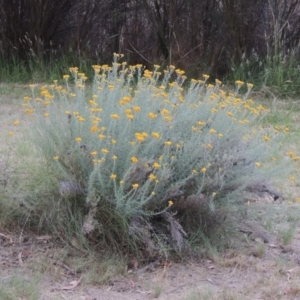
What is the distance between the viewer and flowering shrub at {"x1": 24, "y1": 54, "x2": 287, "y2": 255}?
4.18 m

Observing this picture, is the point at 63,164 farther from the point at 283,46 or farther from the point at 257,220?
the point at 283,46

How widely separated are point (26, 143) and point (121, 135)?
1772 mm

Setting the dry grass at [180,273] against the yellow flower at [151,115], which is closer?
the dry grass at [180,273]

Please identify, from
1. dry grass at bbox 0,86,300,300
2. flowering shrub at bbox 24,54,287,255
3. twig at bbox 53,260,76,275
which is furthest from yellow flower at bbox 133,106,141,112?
twig at bbox 53,260,76,275

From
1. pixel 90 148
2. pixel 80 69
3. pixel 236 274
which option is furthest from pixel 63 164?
pixel 80 69

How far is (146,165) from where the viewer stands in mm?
4102

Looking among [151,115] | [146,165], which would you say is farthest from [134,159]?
[151,115]

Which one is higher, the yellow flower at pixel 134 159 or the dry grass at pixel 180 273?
the yellow flower at pixel 134 159

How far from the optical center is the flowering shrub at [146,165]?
4176 mm

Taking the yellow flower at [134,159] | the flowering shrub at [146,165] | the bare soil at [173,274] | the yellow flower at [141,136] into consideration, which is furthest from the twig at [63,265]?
the yellow flower at [141,136]

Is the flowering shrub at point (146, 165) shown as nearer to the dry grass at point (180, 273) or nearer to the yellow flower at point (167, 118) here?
the yellow flower at point (167, 118)

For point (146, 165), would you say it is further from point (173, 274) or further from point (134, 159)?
point (173, 274)

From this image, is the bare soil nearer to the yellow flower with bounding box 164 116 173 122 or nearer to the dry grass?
the dry grass

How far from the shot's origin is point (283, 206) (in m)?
4.84
